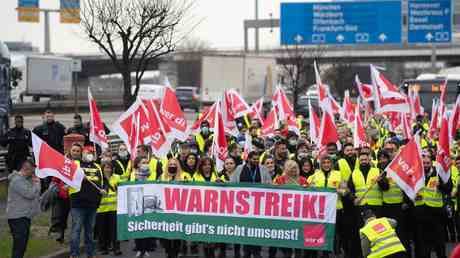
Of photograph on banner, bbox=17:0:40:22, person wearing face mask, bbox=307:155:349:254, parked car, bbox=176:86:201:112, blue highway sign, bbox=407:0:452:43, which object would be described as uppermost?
photograph on banner, bbox=17:0:40:22

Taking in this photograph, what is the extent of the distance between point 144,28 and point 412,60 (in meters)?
56.7

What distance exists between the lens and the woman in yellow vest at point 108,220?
14.5 meters

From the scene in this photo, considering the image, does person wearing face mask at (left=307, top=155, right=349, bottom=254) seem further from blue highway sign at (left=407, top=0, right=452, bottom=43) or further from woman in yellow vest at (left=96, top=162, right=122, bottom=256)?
blue highway sign at (left=407, top=0, right=452, bottom=43)

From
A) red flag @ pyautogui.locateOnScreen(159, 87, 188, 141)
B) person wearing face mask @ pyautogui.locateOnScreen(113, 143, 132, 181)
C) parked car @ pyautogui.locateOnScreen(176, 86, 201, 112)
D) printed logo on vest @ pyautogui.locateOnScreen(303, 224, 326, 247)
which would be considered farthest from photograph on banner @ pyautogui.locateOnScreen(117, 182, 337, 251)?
parked car @ pyautogui.locateOnScreen(176, 86, 201, 112)

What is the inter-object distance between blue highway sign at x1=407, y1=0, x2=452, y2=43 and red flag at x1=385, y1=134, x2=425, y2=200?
29.3 m

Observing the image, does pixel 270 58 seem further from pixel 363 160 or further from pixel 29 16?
pixel 363 160

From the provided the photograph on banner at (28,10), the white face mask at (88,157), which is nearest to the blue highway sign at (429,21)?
the photograph on banner at (28,10)

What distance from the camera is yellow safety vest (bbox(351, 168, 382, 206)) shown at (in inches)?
517

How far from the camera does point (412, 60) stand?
262 ft

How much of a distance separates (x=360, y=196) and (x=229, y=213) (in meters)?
1.77

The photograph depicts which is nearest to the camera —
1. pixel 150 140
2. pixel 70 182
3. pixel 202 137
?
pixel 70 182

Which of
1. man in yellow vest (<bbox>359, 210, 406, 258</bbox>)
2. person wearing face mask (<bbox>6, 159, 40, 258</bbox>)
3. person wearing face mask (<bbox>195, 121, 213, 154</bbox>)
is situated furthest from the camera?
person wearing face mask (<bbox>195, 121, 213, 154</bbox>)

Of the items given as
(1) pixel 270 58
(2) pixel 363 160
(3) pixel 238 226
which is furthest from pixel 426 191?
(1) pixel 270 58

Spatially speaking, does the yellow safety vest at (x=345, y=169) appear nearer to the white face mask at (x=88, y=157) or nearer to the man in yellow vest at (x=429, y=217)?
the man in yellow vest at (x=429, y=217)
